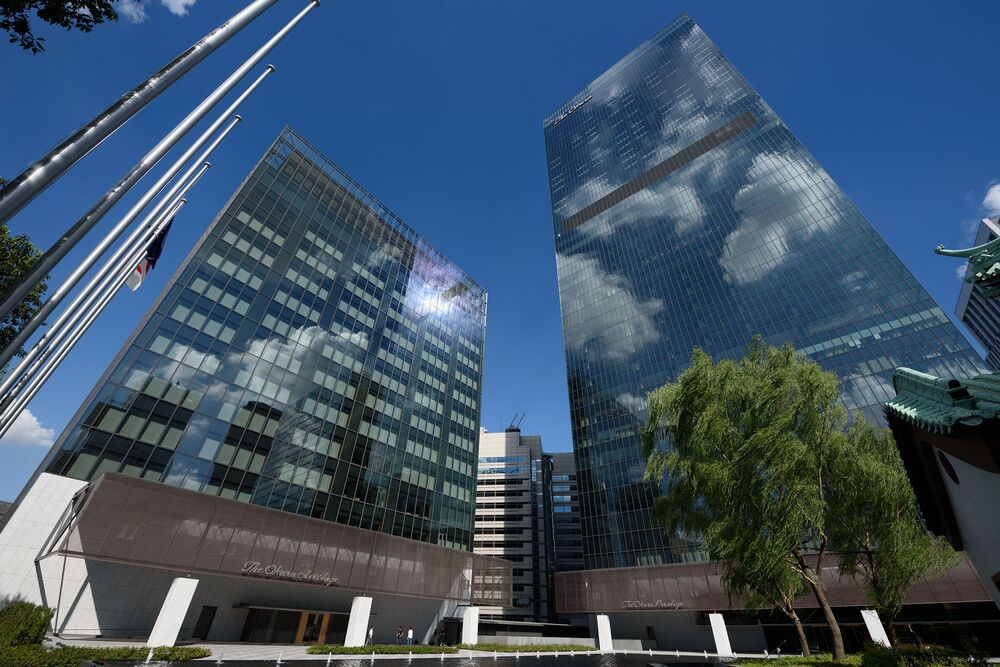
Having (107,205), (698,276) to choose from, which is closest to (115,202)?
(107,205)

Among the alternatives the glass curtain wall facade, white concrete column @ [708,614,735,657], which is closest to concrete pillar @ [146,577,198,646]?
the glass curtain wall facade

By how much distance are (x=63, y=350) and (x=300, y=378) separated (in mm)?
21095

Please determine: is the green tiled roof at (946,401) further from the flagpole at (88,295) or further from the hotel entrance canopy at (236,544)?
the hotel entrance canopy at (236,544)

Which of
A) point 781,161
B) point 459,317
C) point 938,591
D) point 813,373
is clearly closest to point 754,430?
point 813,373

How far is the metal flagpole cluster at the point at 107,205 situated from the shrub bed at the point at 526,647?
37.5 metres

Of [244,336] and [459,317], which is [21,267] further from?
[459,317]

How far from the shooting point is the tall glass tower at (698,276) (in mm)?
51469

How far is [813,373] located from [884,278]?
2065 inches

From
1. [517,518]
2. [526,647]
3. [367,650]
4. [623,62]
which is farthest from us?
[623,62]

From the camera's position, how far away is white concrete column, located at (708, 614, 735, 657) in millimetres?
41562

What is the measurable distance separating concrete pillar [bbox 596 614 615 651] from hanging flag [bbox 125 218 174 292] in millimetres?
55445

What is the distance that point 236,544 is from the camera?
27172 millimetres

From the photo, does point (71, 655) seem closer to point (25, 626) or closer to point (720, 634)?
point (25, 626)

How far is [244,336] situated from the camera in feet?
112
